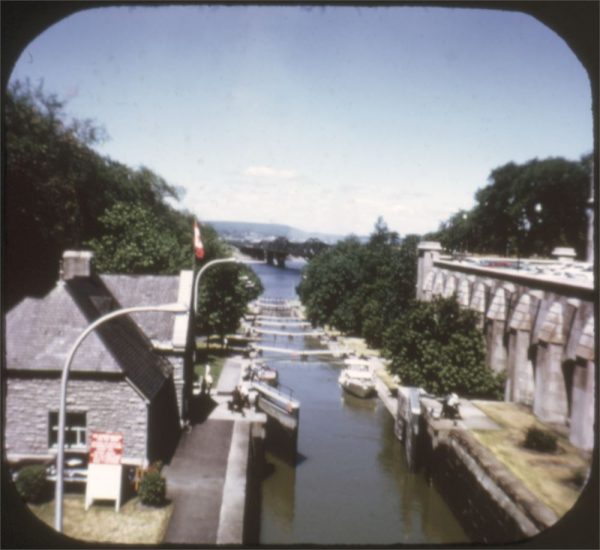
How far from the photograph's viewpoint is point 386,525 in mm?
15836

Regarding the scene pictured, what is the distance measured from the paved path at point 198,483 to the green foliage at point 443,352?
28.5 feet

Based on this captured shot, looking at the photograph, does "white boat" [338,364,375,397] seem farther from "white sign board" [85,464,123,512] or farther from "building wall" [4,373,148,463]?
"white sign board" [85,464,123,512]

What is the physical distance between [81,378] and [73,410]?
1.87ft

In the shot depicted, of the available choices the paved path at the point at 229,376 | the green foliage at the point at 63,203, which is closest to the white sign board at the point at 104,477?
the green foliage at the point at 63,203

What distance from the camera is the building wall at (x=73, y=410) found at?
993 cm

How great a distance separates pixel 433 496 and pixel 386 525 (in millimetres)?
2423

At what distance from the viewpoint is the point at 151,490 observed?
10062mm

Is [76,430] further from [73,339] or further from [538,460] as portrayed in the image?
[538,460]

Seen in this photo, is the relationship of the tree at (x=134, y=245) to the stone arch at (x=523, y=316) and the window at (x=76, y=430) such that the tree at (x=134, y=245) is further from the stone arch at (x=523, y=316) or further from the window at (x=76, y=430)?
the stone arch at (x=523, y=316)

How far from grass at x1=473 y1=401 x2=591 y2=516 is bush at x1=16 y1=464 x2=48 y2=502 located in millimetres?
8452

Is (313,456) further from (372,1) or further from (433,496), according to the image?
(372,1)

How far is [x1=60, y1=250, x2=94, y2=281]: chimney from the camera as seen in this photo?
1274 centimetres

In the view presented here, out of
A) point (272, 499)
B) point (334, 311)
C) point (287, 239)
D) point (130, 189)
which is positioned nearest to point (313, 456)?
point (272, 499)

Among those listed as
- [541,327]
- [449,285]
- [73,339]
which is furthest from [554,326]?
[73,339]
